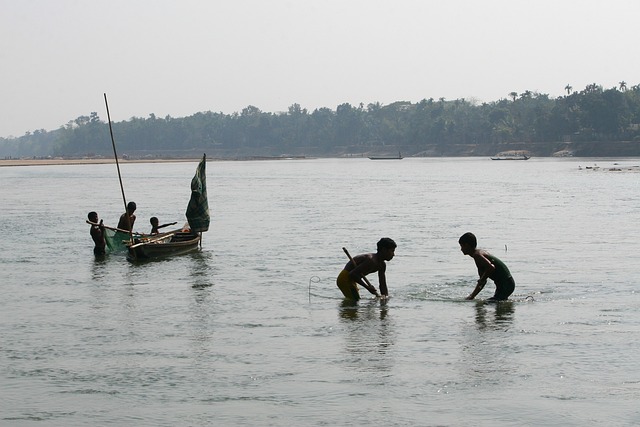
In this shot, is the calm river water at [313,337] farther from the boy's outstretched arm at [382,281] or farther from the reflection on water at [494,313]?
the boy's outstretched arm at [382,281]

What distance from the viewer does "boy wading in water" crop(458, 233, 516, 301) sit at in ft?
54.3

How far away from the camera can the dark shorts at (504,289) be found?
1794 centimetres

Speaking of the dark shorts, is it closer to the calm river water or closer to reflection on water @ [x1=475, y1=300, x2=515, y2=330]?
reflection on water @ [x1=475, y1=300, x2=515, y2=330]

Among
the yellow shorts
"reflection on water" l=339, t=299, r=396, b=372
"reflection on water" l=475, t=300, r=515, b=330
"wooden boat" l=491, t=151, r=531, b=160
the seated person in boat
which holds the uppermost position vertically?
the seated person in boat

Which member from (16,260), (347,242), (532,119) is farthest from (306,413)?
(532,119)

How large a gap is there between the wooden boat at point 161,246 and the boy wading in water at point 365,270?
869 cm

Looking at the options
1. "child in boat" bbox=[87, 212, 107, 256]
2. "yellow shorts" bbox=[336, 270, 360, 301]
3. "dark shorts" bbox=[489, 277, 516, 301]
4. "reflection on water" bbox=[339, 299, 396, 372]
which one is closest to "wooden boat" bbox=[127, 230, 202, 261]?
"child in boat" bbox=[87, 212, 107, 256]

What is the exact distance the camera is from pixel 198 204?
1120 inches

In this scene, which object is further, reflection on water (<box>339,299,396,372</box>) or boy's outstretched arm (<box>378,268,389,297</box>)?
boy's outstretched arm (<box>378,268,389,297</box>)

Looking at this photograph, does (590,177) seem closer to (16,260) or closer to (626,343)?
(16,260)

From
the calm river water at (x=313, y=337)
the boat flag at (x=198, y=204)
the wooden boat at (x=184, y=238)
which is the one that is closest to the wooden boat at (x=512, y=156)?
the calm river water at (x=313, y=337)

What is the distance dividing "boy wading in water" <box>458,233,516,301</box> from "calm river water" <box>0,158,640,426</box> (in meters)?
0.41

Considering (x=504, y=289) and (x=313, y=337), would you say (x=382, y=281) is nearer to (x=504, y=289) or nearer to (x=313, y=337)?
(x=504, y=289)

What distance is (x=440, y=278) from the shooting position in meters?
22.6
